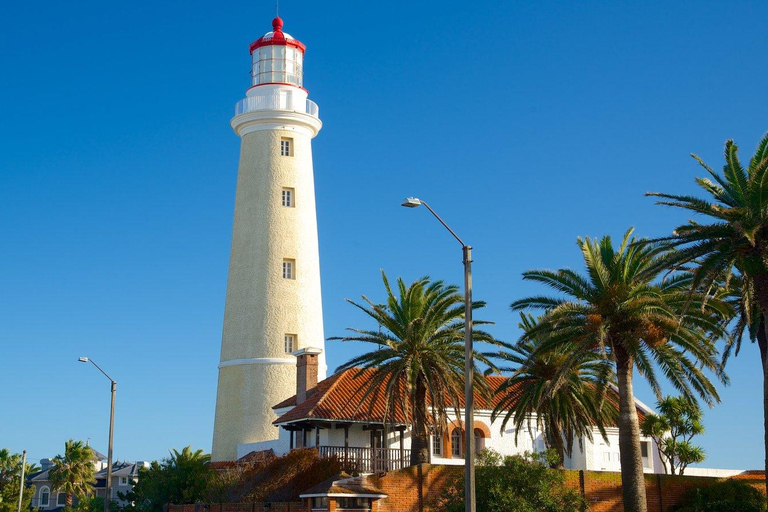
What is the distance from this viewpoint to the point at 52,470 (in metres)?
73.2

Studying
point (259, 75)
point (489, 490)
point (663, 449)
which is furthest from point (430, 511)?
point (259, 75)

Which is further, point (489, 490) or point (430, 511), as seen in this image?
point (430, 511)

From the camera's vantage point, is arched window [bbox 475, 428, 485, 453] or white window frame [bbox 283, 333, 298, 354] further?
white window frame [bbox 283, 333, 298, 354]

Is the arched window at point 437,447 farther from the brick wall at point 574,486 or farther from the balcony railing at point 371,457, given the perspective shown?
the brick wall at point 574,486

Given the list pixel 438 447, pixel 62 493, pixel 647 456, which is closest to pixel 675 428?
pixel 647 456

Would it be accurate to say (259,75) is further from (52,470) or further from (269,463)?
(52,470)

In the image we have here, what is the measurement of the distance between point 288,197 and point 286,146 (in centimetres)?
278

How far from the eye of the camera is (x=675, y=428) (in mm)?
48750

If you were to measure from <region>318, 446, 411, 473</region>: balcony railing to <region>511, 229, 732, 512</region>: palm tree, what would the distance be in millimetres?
10196

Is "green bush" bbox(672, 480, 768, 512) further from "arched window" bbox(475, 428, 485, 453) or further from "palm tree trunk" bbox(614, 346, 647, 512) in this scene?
"arched window" bbox(475, 428, 485, 453)

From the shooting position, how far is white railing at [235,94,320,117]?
165 ft

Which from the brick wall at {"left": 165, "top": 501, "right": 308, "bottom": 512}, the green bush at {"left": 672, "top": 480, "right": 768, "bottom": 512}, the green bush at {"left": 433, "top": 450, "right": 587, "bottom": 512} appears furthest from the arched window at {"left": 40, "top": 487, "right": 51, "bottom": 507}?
the green bush at {"left": 672, "top": 480, "right": 768, "bottom": 512}

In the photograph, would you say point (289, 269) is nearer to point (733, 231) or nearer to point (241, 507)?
point (241, 507)

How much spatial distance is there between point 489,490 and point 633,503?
4.72 meters
